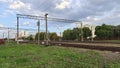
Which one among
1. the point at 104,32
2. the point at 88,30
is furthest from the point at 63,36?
the point at 104,32

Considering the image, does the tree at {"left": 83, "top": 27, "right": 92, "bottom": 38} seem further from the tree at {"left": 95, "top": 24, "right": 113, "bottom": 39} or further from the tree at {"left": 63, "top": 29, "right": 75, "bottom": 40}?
the tree at {"left": 63, "top": 29, "right": 75, "bottom": 40}

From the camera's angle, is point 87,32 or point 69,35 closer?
point 87,32

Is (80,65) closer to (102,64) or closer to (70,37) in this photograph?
(102,64)

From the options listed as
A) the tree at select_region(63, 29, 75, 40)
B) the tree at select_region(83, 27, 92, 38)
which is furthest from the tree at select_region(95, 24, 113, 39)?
the tree at select_region(63, 29, 75, 40)

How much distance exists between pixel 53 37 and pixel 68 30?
40.9 feet

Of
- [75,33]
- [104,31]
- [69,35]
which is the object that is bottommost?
[69,35]

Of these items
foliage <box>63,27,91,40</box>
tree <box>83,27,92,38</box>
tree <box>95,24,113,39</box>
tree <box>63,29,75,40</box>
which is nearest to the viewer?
tree <box>95,24,113,39</box>

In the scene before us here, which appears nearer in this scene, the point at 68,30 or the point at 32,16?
the point at 32,16

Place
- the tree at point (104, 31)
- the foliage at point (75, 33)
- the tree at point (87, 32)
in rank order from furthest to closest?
the foliage at point (75, 33) → the tree at point (87, 32) → the tree at point (104, 31)

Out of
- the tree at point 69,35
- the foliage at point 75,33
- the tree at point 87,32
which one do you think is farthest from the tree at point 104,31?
the tree at point 69,35

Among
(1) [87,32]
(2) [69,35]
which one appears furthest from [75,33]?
(1) [87,32]

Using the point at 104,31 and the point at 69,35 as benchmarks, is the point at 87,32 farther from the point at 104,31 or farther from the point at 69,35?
the point at 69,35

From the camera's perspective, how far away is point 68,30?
14638cm

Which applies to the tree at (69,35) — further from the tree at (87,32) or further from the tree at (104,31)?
the tree at (104,31)
